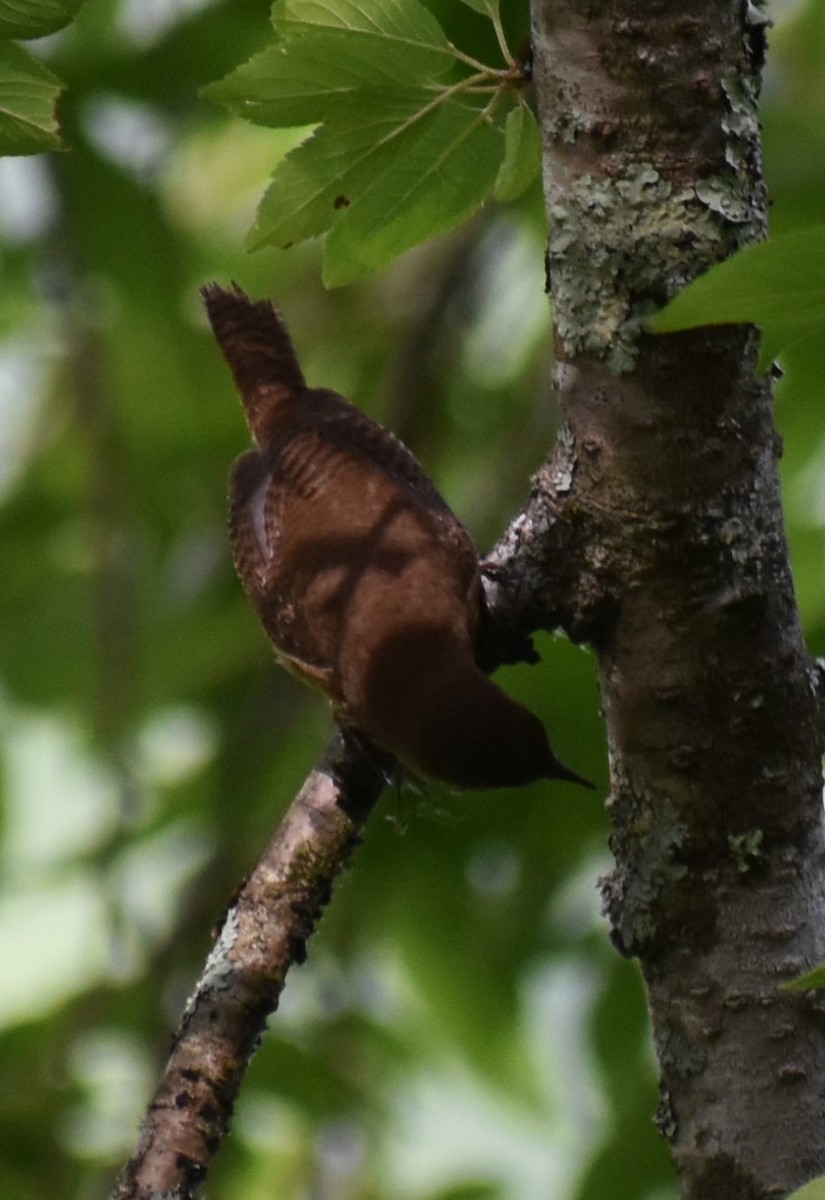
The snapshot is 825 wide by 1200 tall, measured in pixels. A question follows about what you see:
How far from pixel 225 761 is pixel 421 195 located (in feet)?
7.77

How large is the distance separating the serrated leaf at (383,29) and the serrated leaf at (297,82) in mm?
12

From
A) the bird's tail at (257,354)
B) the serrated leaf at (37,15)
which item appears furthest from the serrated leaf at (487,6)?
the bird's tail at (257,354)

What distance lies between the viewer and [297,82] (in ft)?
6.33

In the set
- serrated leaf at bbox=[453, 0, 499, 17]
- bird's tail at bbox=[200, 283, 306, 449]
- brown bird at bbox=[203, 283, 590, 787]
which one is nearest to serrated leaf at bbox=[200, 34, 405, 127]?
serrated leaf at bbox=[453, 0, 499, 17]

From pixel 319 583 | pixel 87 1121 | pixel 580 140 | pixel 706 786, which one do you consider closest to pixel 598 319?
pixel 580 140

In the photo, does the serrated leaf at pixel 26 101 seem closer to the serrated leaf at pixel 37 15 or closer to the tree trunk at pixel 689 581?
the serrated leaf at pixel 37 15

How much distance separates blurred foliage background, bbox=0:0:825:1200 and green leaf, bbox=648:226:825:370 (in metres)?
1.81

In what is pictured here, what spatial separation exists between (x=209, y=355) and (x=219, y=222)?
1.15 metres

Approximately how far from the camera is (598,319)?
2021 millimetres

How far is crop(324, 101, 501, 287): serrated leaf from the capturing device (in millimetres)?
2080

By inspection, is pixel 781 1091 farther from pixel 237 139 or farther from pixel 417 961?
pixel 237 139

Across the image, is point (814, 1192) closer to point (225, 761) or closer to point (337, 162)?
point (337, 162)

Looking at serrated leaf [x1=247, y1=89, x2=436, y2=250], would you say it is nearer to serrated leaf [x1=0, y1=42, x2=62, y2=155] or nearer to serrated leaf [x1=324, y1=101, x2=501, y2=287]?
serrated leaf [x1=324, y1=101, x2=501, y2=287]

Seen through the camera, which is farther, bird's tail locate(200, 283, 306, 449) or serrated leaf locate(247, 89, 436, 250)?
bird's tail locate(200, 283, 306, 449)
